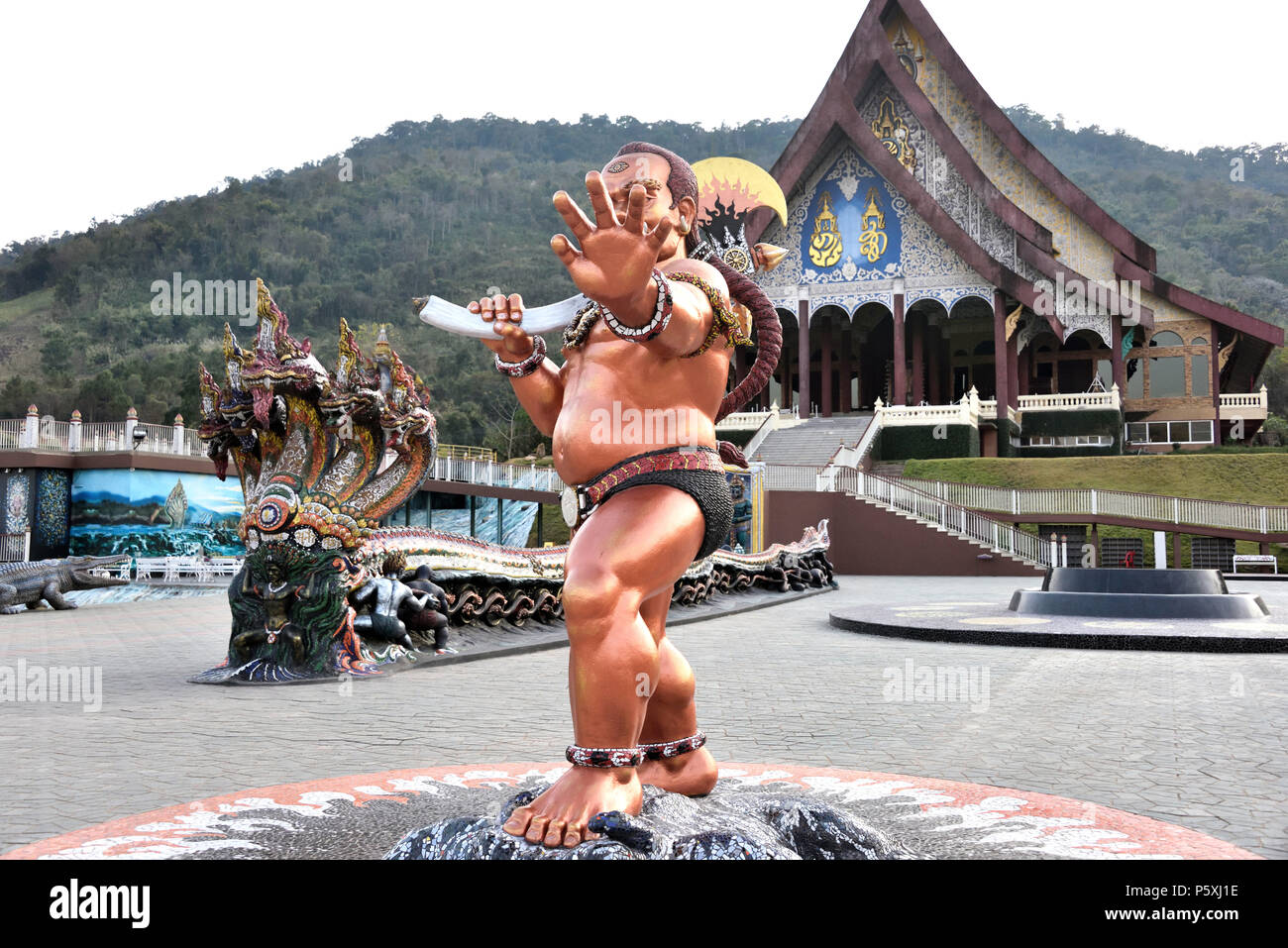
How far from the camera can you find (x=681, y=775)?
10.4 ft

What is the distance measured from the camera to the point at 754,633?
37.7 feet

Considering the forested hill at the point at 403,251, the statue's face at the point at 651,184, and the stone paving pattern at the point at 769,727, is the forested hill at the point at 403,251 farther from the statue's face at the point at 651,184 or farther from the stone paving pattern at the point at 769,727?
the statue's face at the point at 651,184

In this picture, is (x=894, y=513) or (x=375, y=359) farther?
(x=894, y=513)

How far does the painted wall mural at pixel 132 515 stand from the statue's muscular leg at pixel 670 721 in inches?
874

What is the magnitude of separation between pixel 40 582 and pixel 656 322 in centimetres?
1717

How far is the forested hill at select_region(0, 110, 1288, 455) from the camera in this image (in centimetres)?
5816

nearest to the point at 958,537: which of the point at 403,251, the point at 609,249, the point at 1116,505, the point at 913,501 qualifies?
the point at 913,501

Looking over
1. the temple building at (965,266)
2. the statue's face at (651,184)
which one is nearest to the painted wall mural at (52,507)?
the temple building at (965,266)

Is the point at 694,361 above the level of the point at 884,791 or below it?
above

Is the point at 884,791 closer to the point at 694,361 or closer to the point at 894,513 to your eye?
the point at 694,361

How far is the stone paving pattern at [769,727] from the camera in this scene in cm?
415
